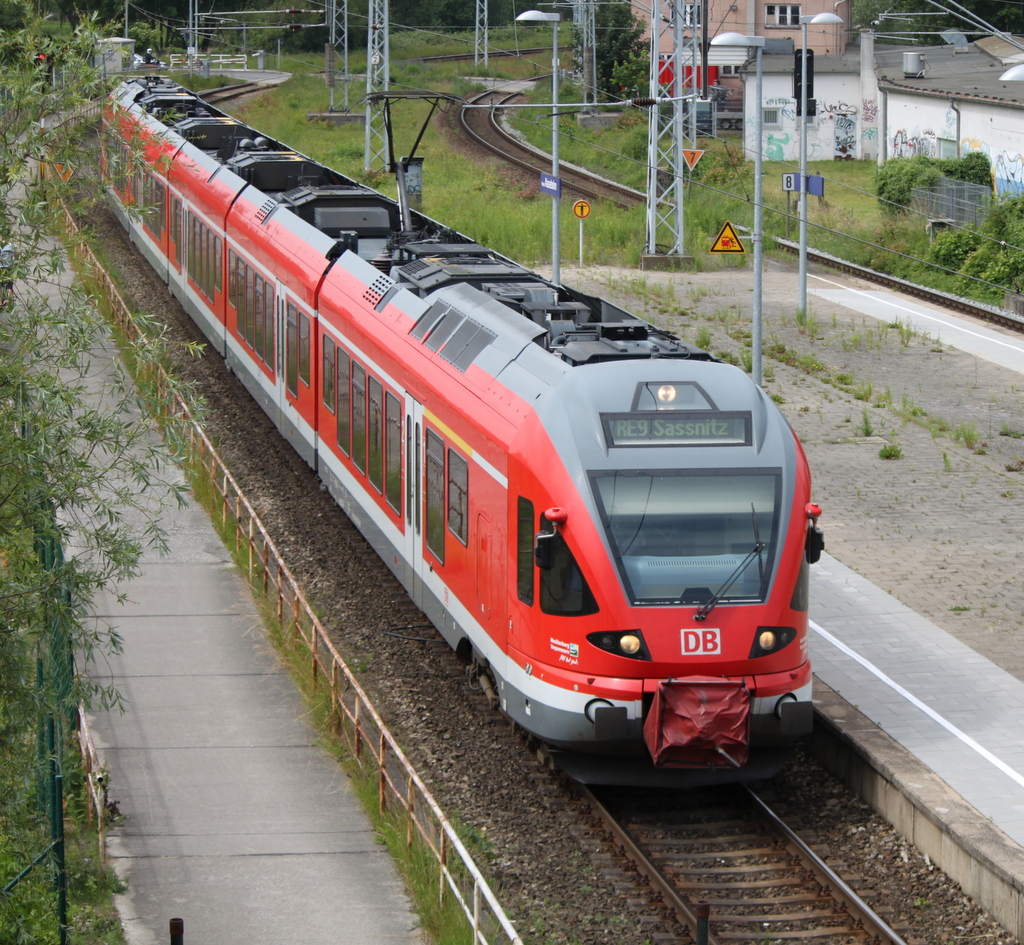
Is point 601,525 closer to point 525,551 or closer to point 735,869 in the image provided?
point 525,551

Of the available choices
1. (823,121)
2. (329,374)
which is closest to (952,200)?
(823,121)

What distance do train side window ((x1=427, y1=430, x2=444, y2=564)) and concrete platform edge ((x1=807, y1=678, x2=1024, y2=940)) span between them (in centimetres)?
341

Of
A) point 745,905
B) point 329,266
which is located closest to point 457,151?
Result: point 329,266

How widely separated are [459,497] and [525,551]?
1715mm

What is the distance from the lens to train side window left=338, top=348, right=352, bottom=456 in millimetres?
17016

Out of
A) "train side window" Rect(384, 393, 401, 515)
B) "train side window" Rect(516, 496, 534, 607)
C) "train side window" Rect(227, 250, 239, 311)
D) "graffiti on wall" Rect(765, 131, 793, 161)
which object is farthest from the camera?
"graffiti on wall" Rect(765, 131, 793, 161)

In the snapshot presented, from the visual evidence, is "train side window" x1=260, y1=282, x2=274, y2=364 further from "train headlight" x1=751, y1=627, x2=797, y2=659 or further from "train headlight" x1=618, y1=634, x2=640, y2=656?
"train headlight" x1=751, y1=627, x2=797, y2=659

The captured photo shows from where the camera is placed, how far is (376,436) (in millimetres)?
15820

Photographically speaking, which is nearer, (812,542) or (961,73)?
(812,542)

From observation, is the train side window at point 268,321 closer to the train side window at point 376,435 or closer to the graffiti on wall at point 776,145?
the train side window at point 376,435

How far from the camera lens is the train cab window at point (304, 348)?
18984 mm

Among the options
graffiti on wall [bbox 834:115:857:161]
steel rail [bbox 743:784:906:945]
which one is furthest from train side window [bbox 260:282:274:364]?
graffiti on wall [bbox 834:115:857:161]

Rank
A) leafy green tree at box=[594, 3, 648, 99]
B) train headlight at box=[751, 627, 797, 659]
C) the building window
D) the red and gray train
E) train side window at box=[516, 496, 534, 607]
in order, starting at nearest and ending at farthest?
the red and gray train → train headlight at box=[751, 627, 797, 659] → train side window at box=[516, 496, 534, 607] → leafy green tree at box=[594, 3, 648, 99] → the building window

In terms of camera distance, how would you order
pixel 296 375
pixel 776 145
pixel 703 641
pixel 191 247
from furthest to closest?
pixel 776 145 < pixel 191 247 < pixel 296 375 < pixel 703 641
